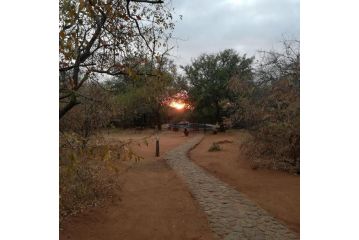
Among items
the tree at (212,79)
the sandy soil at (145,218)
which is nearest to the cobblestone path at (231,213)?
the sandy soil at (145,218)

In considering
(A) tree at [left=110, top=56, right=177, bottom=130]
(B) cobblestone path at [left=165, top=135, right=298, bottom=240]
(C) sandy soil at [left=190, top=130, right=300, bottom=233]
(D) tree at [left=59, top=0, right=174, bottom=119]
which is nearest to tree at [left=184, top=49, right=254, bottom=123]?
(A) tree at [left=110, top=56, right=177, bottom=130]

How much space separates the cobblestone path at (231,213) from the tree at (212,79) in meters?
15.2

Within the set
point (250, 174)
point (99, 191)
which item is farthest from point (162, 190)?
point (250, 174)

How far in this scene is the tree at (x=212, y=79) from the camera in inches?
936

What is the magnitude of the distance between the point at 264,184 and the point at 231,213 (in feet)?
8.01

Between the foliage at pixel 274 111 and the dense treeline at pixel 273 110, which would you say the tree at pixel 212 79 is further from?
the foliage at pixel 274 111

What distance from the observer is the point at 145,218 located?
5.46 m

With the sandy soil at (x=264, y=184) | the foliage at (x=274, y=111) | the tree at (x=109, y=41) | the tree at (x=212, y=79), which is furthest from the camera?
the tree at (x=212, y=79)

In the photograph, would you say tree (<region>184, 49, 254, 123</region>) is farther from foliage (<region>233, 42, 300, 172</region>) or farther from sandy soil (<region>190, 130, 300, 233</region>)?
foliage (<region>233, 42, 300, 172</region>)

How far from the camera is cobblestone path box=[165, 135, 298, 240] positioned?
4727 mm
